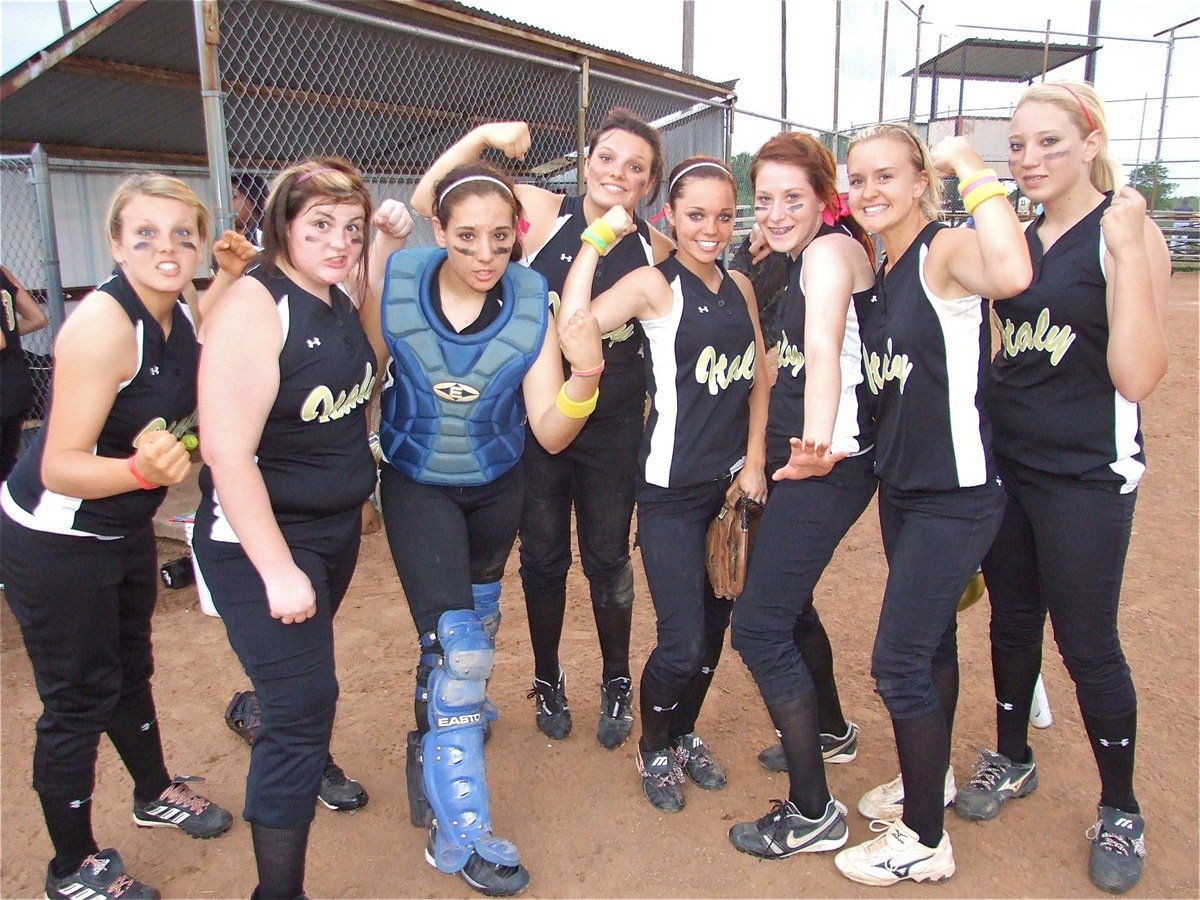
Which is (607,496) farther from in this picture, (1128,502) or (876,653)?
(1128,502)

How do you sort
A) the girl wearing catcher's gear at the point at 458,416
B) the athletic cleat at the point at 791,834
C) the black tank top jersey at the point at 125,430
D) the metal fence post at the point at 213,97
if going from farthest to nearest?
the metal fence post at the point at 213,97, the athletic cleat at the point at 791,834, the girl wearing catcher's gear at the point at 458,416, the black tank top jersey at the point at 125,430

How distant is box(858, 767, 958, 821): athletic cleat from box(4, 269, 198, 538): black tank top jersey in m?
2.43

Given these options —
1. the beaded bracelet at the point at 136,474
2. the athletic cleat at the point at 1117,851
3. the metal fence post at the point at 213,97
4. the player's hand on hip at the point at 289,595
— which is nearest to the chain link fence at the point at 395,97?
the metal fence post at the point at 213,97

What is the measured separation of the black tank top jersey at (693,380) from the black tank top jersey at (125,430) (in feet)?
4.57

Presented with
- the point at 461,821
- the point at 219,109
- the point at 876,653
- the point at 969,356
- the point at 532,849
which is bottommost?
the point at 532,849

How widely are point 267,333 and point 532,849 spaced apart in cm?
181

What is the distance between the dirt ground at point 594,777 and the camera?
2.63 m

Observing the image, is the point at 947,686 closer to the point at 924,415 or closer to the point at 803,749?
the point at 803,749

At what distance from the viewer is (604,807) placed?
298cm

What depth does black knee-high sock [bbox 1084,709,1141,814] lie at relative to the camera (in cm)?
260

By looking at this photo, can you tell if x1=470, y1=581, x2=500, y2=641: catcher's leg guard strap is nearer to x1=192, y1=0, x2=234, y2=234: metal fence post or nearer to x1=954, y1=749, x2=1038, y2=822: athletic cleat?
x1=954, y1=749, x2=1038, y2=822: athletic cleat

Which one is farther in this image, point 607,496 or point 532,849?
point 607,496

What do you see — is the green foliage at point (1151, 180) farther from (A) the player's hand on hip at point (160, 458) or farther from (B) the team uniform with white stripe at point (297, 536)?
(A) the player's hand on hip at point (160, 458)

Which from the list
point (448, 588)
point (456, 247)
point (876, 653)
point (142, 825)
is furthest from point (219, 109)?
point (876, 653)
